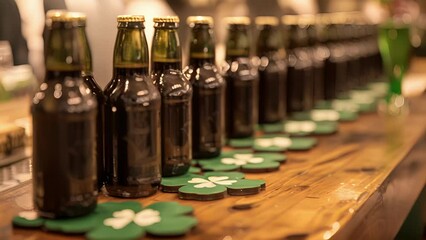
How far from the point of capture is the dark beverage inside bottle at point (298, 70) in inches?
89.0

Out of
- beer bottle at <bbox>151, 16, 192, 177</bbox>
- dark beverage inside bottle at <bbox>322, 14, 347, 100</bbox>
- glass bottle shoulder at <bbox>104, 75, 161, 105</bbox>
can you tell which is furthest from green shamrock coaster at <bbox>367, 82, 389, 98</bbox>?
glass bottle shoulder at <bbox>104, 75, 161, 105</bbox>

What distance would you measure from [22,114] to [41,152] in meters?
0.66

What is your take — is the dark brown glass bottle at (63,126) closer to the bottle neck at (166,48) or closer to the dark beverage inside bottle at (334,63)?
the bottle neck at (166,48)

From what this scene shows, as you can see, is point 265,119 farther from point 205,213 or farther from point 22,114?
point 205,213

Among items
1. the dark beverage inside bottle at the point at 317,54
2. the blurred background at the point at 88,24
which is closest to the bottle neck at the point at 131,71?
the blurred background at the point at 88,24

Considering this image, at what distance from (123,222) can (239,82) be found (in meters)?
0.80

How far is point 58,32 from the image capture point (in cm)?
101

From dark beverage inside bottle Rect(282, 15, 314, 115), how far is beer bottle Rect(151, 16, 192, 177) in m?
0.95

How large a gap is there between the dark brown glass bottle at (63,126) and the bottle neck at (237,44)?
2.53ft

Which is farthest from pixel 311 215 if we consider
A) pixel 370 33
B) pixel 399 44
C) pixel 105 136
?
pixel 370 33

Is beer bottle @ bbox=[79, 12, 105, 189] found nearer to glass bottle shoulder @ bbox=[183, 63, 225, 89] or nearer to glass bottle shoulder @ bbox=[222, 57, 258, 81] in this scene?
glass bottle shoulder @ bbox=[183, 63, 225, 89]

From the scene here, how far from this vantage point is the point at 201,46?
1.53 m

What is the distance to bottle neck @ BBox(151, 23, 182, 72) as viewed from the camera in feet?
4.32

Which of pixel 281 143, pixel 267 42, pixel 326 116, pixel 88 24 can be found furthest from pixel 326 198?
pixel 88 24
